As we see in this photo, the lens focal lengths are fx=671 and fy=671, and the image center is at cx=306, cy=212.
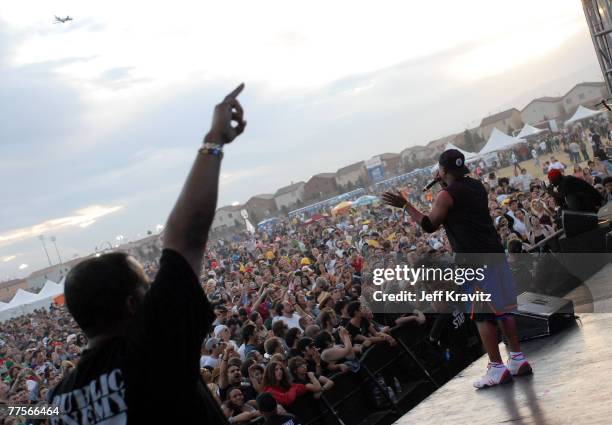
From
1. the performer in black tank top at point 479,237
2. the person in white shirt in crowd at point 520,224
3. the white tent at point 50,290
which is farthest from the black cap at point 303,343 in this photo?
the white tent at point 50,290

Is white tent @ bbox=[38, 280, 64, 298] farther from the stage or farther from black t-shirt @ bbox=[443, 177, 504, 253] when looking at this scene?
black t-shirt @ bbox=[443, 177, 504, 253]

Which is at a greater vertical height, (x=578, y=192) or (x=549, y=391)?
(x=578, y=192)

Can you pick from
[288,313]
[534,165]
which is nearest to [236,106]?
[288,313]

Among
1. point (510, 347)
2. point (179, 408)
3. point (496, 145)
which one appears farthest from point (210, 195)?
point (496, 145)

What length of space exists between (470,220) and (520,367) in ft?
3.36

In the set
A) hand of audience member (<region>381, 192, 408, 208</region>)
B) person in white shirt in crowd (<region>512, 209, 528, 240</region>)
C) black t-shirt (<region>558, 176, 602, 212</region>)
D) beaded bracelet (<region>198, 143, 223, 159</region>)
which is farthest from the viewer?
person in white shirt in crowd (<region>512, 209, 528, 240</region>)

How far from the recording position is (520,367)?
4.43 meters

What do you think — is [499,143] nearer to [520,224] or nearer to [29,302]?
[520,224]

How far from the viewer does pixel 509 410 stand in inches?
151

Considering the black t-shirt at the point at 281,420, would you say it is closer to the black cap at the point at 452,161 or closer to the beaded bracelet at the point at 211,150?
the black cap at the point at 452,161

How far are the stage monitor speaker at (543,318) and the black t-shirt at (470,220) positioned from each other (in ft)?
3.45

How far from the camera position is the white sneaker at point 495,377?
4.36 metres

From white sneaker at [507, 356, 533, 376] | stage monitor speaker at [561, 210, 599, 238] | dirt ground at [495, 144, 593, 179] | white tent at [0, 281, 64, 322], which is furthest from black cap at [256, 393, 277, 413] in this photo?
white tent at [0, 281, 64, 322]

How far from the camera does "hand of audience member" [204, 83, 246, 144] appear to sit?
1.63m
